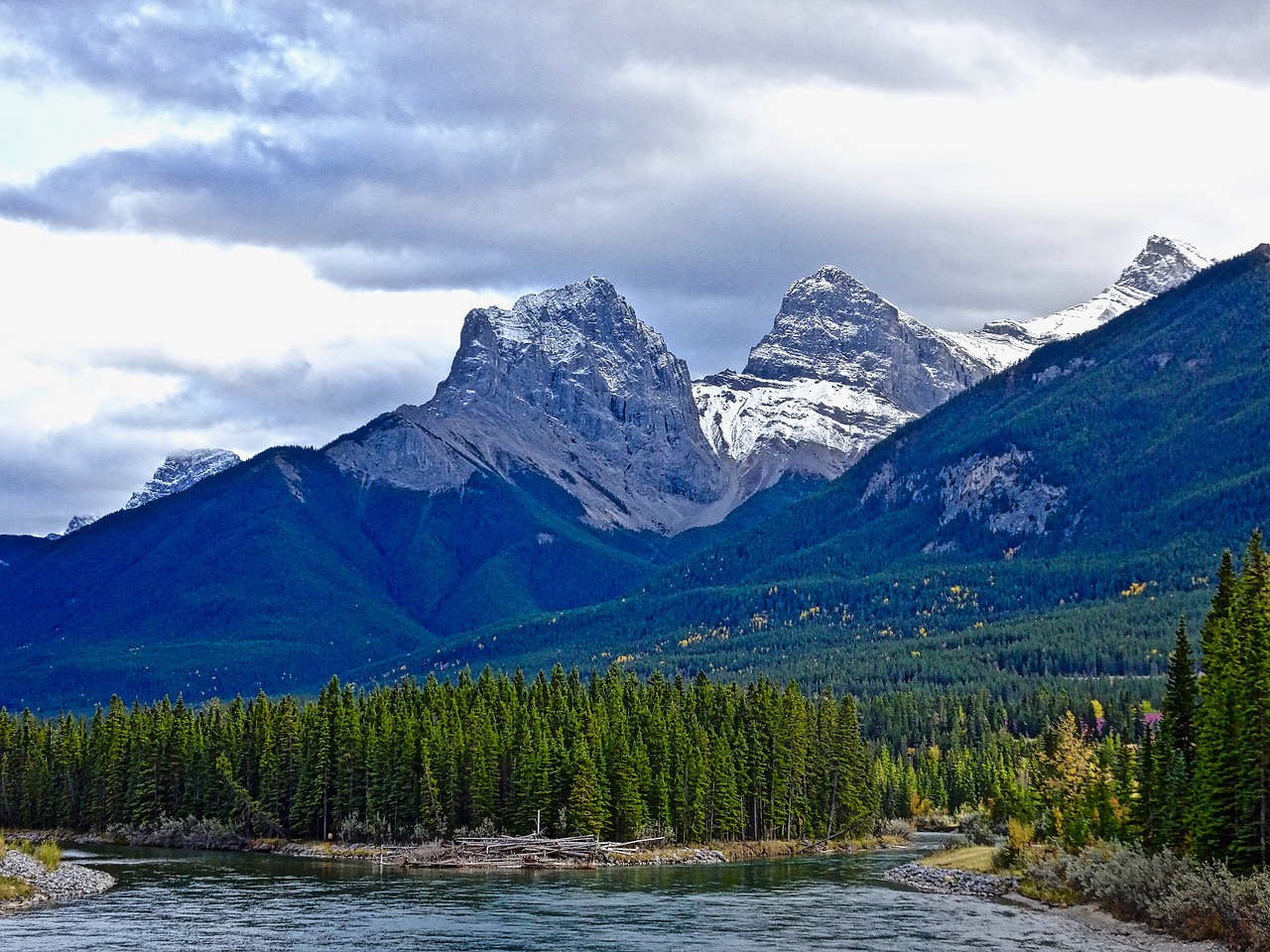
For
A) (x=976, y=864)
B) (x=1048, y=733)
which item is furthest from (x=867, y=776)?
(x=976, y=864)

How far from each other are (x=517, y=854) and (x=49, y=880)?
45.7 m

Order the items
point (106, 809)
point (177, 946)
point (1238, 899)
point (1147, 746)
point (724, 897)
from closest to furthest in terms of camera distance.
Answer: point (1238, 899) → point (177, 946) → point (1147, 746) → point (724, 897) → point (106, 809)

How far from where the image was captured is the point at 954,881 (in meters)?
134

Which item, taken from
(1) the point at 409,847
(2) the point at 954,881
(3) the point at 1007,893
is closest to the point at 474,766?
(1) the point at 409,847

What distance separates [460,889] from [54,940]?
3867 centimetres

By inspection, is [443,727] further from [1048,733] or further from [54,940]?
[54,940]

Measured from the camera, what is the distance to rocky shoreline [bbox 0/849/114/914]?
11644cm

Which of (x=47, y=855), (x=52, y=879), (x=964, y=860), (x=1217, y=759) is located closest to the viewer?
(x=1217, y=759)

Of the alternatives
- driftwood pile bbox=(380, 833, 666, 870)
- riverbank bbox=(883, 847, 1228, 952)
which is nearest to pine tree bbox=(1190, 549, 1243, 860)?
riverbank bbox=(883, 847, 1228, 952)

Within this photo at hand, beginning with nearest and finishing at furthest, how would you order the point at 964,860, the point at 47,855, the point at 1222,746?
1. the point at 1222,746
2. the point at 47,855
3. the point at 964,860

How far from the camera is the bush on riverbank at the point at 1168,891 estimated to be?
282ft

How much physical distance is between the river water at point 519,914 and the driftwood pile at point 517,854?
5.98 meters

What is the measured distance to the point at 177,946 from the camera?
93438 mm

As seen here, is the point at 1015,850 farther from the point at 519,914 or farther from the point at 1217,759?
the point at 519,914
